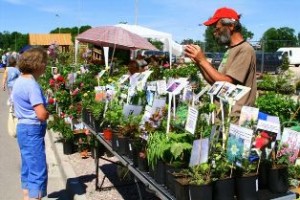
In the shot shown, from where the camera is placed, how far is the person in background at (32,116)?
391cm

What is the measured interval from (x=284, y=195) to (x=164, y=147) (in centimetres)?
83

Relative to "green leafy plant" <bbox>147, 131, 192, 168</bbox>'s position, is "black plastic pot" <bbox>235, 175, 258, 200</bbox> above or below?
below

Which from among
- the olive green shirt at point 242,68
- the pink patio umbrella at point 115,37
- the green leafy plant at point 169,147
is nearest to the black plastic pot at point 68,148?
the pink patio umbrella at point 115,37

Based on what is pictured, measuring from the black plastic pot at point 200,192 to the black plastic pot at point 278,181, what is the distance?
46 cm

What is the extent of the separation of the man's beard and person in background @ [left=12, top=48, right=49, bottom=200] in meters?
1.65

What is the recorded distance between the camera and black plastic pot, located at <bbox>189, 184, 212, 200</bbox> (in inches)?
98.2

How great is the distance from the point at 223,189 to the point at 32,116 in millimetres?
2093

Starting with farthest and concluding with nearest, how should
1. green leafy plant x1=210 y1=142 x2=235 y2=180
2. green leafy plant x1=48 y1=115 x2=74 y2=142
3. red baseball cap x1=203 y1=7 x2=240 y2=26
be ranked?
1. green leafy plant x1=48 y1=115 x2=74 y2=142
2. red baseball cap x1=203 y1=7 x2=240 y2=26
3. green leafy plant x1=210 y1=142 x2=235 y2=180

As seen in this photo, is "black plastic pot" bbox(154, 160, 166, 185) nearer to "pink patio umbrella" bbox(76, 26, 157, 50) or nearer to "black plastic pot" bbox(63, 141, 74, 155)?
"black plastic pot" bbox(63, 141, 74, 155)

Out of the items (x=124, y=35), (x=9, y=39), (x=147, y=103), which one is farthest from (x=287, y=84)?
(x=9, y=39)

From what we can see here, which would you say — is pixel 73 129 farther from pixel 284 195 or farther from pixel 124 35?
pixel 284 195

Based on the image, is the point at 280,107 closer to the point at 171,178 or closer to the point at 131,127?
the point at 131,127

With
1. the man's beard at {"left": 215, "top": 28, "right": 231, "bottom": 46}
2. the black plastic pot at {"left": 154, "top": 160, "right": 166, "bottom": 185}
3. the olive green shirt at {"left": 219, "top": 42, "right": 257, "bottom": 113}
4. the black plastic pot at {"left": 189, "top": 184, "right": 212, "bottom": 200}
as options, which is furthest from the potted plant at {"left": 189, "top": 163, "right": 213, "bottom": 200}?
the man's beard at {"left": 215, "top": 28, "right": 231, "bottom": 46}

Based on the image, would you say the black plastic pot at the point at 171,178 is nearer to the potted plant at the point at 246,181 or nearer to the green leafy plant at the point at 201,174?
the green leafy plant at the point at 201,174
